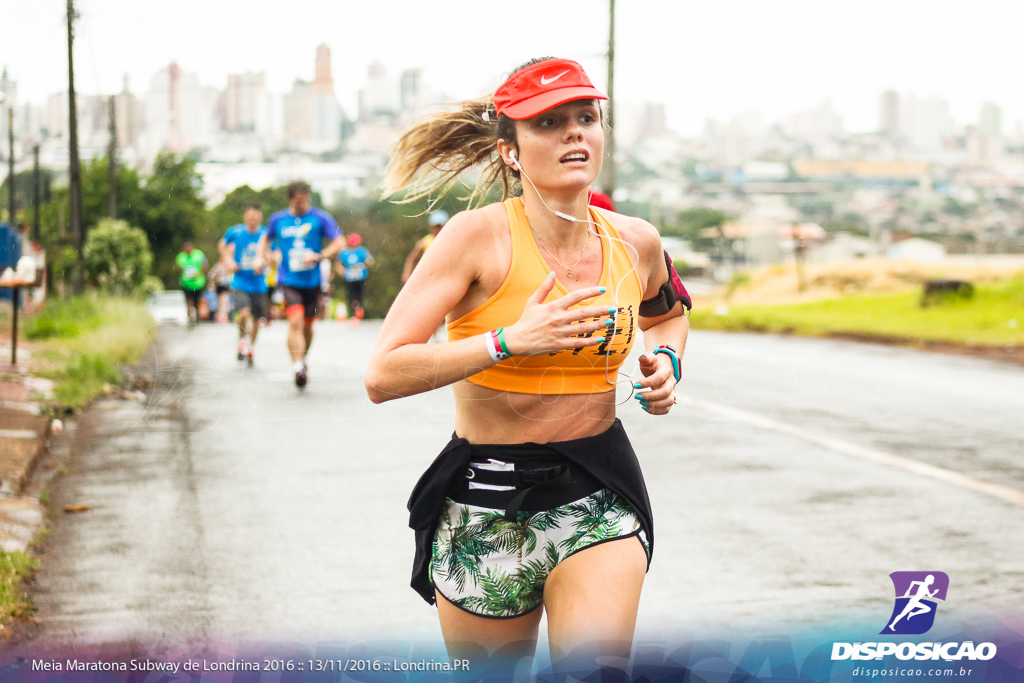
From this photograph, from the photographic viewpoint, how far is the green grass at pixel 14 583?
12.8 ft

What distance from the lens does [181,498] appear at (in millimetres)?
6102

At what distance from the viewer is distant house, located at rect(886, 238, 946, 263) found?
31859 millimetres

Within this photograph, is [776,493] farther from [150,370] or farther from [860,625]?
[150,370]

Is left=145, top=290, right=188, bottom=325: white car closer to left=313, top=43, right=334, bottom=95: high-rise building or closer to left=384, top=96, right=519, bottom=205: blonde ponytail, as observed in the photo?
left=313, top=43, right=334, bottom=95: high-rise building

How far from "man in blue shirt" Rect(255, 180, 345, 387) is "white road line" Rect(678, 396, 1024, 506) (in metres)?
3.31

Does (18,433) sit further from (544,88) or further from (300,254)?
(544,88)

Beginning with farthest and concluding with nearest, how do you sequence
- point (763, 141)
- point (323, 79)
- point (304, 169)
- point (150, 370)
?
point (763, 141) < point (150, 370) < point (304, 169) < point (323, 79)

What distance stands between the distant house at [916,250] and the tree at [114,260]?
89.0 feet

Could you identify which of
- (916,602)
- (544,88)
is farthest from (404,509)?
(544,88)

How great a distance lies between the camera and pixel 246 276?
35.8 feet

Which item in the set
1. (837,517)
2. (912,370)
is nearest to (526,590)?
(837,517)

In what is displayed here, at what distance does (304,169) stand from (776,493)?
3217 millimetres

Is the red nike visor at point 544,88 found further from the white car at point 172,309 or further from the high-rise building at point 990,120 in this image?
the high-rise building at point 990,120

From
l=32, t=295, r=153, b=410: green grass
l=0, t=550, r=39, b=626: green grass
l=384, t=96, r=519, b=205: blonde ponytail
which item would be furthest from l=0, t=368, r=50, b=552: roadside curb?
l=384, t=96, r=519, b=205: blonde ponytail
